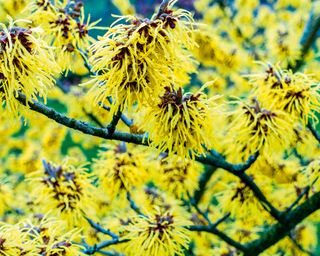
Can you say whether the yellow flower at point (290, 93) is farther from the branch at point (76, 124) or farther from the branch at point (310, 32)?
the branch at point (310, 32)

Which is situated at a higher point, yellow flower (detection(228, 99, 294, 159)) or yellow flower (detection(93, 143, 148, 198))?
yellow flower (detection(228, 99, 294, 159))

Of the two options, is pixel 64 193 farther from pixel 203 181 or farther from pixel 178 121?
pixel 203 181

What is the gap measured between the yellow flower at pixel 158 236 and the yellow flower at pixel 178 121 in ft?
1.33

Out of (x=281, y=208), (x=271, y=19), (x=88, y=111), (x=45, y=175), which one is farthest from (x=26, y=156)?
(x=271, y=19)

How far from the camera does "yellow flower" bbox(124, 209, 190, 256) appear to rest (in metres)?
1.89

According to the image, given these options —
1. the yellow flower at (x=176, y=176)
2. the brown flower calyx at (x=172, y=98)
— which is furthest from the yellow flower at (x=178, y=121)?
the yellow flower at (x=176, y=176)

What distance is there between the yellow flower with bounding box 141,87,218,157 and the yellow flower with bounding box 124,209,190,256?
1.33 ft

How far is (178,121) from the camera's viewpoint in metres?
1.63

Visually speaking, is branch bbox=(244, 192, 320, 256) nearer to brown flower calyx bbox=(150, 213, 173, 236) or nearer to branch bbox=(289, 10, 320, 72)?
brown flower calyx bbox=(150, 213, 173, 236)

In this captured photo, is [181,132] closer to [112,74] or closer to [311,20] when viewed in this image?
[112,74]

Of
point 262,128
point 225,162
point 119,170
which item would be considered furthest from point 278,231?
point 119,170

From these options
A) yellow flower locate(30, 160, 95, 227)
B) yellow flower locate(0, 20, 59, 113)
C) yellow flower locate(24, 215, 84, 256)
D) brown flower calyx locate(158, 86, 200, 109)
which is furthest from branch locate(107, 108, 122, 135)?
yellow flower locate(30, 160, 95, 227)

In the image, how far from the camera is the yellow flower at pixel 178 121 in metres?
1.61

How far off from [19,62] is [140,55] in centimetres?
34
